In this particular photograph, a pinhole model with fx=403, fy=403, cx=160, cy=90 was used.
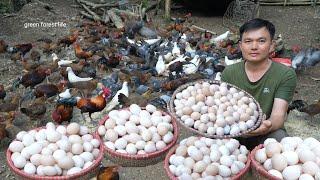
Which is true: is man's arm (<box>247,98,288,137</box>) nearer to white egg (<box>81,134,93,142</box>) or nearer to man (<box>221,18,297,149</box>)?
man (<box>221,18,297,149</box>)

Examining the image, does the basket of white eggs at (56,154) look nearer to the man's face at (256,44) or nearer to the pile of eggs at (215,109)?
the pile of eggs at (215,109)

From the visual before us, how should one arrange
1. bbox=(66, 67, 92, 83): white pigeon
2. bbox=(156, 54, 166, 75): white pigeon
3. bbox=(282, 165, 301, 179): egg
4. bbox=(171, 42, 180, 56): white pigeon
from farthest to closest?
bbox=(171, 42, 180, 56): white pigeon → bbox=(156, 54, 166, 75): white pigeon → bbox=(66, 67, 92, 83): white pigeon → bbox=(282, 165, 301, 179): egg

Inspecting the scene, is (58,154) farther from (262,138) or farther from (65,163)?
(262,138)

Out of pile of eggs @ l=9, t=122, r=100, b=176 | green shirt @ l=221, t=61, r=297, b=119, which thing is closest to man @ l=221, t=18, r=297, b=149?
green shirt @ l=221, t=61, r=297, b=119

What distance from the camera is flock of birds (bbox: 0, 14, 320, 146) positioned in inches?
193

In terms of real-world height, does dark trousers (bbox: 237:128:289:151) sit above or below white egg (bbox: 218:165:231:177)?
below

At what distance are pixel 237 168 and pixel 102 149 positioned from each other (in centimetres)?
105

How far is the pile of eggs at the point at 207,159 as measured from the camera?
2.92 m

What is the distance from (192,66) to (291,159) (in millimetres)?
3501

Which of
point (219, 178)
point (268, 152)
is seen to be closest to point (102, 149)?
point (219, 178)

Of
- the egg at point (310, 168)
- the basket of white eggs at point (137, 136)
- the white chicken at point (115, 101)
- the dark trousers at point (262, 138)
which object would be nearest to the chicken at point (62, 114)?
the white chicken at point (115, 101)

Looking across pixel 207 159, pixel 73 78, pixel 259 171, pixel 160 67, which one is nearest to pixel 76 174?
pixel 207 159

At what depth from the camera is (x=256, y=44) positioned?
11.3ft

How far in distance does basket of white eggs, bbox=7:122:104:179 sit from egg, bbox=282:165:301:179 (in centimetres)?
136
